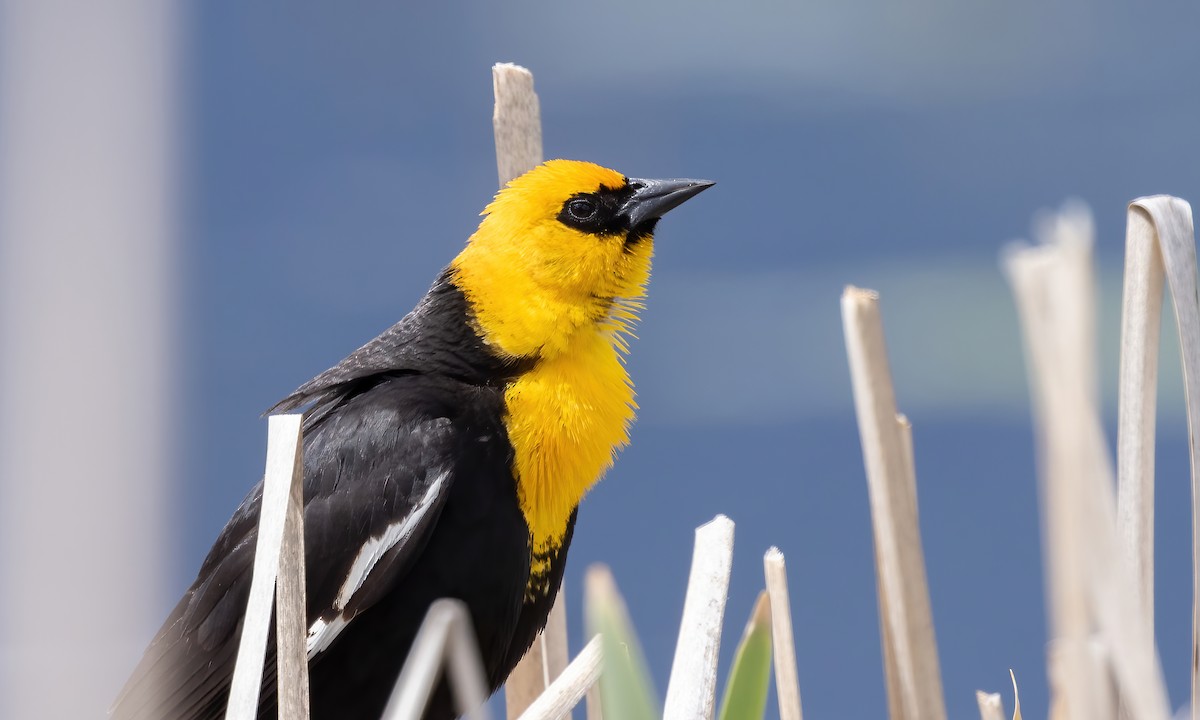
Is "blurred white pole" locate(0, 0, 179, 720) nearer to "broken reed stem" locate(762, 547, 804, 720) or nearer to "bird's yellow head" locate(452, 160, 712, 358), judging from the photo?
"broken reed stem" locate(762, 547, 804, 720)

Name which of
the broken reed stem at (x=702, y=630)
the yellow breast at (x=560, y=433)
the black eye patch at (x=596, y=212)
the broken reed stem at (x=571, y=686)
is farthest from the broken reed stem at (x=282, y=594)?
the black eye patch at (x=596, y=212)

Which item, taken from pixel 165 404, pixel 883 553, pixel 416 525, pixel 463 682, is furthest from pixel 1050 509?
pixel 416 525

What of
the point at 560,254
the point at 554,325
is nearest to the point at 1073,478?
the point at 554,325

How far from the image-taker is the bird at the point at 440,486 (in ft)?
4.90

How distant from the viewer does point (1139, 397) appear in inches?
35.0

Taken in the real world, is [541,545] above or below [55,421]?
below

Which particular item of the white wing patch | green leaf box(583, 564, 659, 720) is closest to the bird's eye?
the white wing patch

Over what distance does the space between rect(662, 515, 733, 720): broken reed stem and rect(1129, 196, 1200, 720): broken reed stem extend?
35 centimetres

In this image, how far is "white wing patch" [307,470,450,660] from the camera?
1.47 m

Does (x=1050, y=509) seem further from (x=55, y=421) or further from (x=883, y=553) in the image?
(x=55, y=421)

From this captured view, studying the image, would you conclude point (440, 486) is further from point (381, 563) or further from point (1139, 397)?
point (1139, 397)

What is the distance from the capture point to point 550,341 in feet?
5.48

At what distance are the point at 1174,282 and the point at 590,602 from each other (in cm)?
49

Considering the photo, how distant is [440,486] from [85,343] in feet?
2.76
